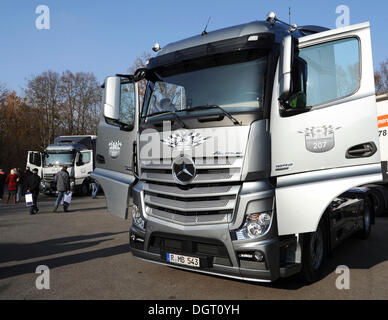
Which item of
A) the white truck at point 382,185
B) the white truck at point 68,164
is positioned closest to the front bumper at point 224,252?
the white truck at point 382,185

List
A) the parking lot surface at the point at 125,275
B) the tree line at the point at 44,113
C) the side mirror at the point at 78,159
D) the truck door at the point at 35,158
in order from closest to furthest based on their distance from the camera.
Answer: the parking lot surface at the point at 125,275 → the truck door at the point at 35,158 → the side mirror at the point at 78,159 → the tree line at the point at 44,113

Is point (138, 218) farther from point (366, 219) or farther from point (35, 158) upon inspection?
point (35, 158)

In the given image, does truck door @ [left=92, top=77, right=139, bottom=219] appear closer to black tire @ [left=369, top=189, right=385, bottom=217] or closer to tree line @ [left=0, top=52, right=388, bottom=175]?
black tire @ [left=369, top=189, right=385, bottom=217]

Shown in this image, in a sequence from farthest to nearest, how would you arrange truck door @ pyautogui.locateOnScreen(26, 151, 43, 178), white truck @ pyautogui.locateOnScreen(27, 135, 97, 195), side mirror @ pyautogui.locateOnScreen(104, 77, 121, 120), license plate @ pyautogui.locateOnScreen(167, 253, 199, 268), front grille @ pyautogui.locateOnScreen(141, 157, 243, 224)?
white truck @ pyautogui.locateOnScreen(27, 135, 97, 195), truck door @ pyautogui.locateOnScreen(26, 151, 43, 178), side mirror @ pyautogui.locateOnScreen(104, 77, 121, 120), license plate @ pyautogui.locateOnScreen(167, 253, 199, 268), front grille @ pyautogui.locateOnScreen(141, 157, 243, 224)

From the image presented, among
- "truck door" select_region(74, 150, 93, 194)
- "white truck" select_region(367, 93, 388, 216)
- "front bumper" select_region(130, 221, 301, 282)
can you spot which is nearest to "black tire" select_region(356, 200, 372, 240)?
"white truck" select_region(367, 93, 388, 216)

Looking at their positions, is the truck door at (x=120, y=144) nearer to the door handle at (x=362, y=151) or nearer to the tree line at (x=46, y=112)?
the door handle at (x=362, y=151)

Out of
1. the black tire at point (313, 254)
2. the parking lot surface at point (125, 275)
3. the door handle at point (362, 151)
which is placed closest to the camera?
the door handle at point (362, 151)

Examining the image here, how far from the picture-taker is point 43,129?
146 ft

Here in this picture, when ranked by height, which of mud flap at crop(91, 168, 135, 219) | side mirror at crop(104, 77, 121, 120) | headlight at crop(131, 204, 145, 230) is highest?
side mirror at crop(104, 77, 121, 120)

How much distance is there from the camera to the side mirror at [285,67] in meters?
3.85

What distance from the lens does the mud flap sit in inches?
203

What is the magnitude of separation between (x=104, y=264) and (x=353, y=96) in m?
4.33

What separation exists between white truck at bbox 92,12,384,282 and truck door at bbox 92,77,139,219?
18.4 inches

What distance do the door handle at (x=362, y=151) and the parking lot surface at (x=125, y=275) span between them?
1667 mm
